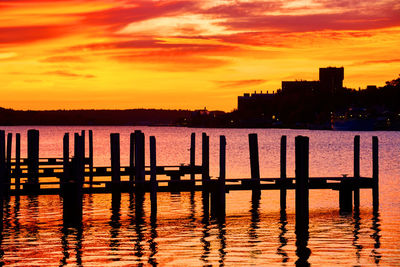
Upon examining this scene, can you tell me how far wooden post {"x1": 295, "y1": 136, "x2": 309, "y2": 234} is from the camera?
80.9 feet

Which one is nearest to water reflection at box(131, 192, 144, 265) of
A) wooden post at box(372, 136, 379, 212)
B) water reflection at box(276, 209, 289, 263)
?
water reflection at box(276, 209, 289, 263)

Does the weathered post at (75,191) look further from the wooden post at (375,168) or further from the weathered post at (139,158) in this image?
the wooden post at (375,168)

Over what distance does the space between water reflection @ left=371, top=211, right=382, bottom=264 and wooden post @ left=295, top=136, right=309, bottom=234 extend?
90.8 inches

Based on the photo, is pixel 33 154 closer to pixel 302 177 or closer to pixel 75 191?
pixel 75 191

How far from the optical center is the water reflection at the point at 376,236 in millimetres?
22953

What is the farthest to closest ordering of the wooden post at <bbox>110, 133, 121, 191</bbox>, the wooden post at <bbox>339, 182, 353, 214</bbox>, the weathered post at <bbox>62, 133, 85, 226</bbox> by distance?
the wooden post at <bbox>110, 133, 121, 191</bbox>
the wooden post at <bbox>339, 182, 353, 214</bbox>
the weathered post at <bbox>62, 133, 85, 226</bbox>

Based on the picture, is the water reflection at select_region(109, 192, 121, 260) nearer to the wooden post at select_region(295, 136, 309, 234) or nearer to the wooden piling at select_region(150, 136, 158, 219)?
the wooden piling at select_region(150, 136, 158, 219)

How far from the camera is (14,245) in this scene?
80.1 feet

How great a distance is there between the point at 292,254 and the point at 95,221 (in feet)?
31.7

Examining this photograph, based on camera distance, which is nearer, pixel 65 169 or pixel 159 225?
pixel 159 225

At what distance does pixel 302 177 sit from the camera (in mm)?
24938

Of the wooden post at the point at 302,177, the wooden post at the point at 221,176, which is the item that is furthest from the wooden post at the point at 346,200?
the wooden post at the point at 302,177

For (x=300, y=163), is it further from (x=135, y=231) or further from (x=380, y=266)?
(x=135, y=231)

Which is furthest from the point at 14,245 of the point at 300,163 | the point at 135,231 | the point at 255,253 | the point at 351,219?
the point at 351,219
